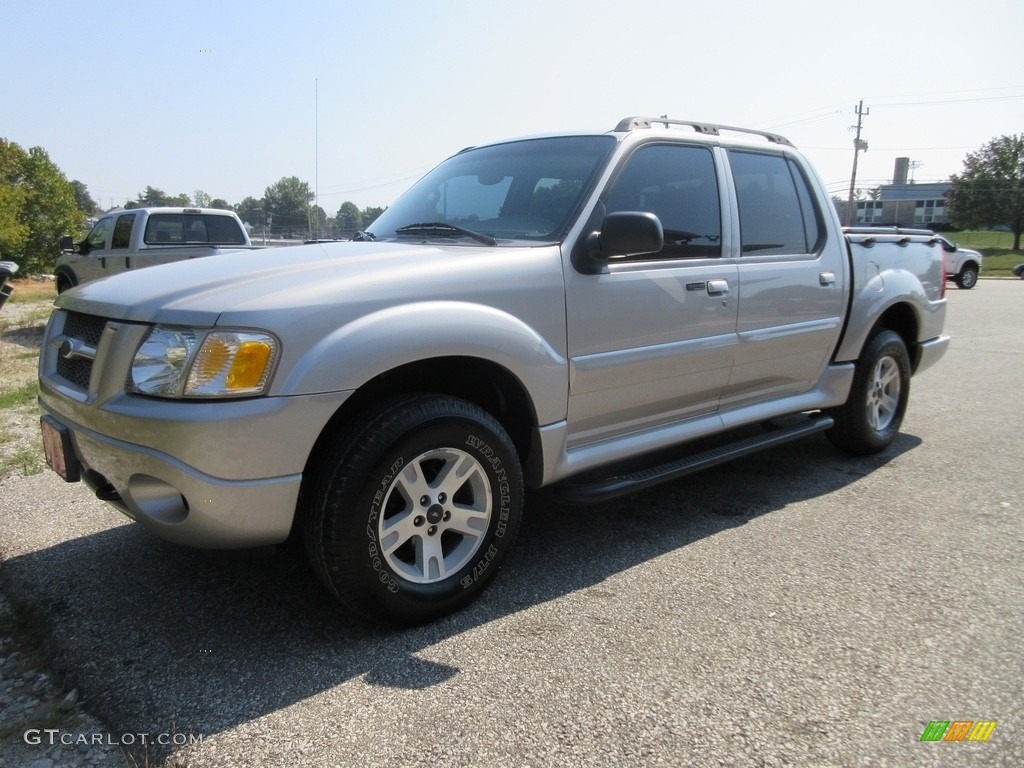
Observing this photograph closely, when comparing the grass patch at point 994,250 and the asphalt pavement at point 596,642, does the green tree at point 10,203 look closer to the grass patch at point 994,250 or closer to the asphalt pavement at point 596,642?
the asphalt pavement at point 596,642

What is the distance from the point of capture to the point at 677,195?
364cm

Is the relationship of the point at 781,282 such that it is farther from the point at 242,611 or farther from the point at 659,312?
the point at 242,611

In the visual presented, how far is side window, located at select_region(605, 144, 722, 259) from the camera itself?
3436 millimetres

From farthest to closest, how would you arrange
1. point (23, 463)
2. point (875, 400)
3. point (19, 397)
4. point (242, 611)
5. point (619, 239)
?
point (19, 397)
point (875, 400)
point (23, 463)
point (619, 239)
point (242, 611)

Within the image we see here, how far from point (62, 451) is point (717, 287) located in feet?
9.51

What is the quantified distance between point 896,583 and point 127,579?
3231 mm

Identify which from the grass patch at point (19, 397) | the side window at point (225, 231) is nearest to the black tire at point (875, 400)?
the grass patch at point (19, 397)

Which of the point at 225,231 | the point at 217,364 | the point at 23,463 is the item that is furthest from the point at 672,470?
the point at 225,231

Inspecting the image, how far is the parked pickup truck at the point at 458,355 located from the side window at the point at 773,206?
18 millimetres

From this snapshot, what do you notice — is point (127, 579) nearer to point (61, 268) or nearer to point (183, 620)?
point (183, 620)

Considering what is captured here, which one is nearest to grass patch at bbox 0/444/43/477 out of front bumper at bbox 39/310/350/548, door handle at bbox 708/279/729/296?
front bumper at bbox 39/310/350/548

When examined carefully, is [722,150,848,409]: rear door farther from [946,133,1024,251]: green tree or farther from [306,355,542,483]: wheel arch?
[946,133,1024,251]: green tree

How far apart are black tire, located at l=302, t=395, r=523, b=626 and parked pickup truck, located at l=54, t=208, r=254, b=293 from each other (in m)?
7.52

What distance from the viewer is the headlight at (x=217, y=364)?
2.31 meters
